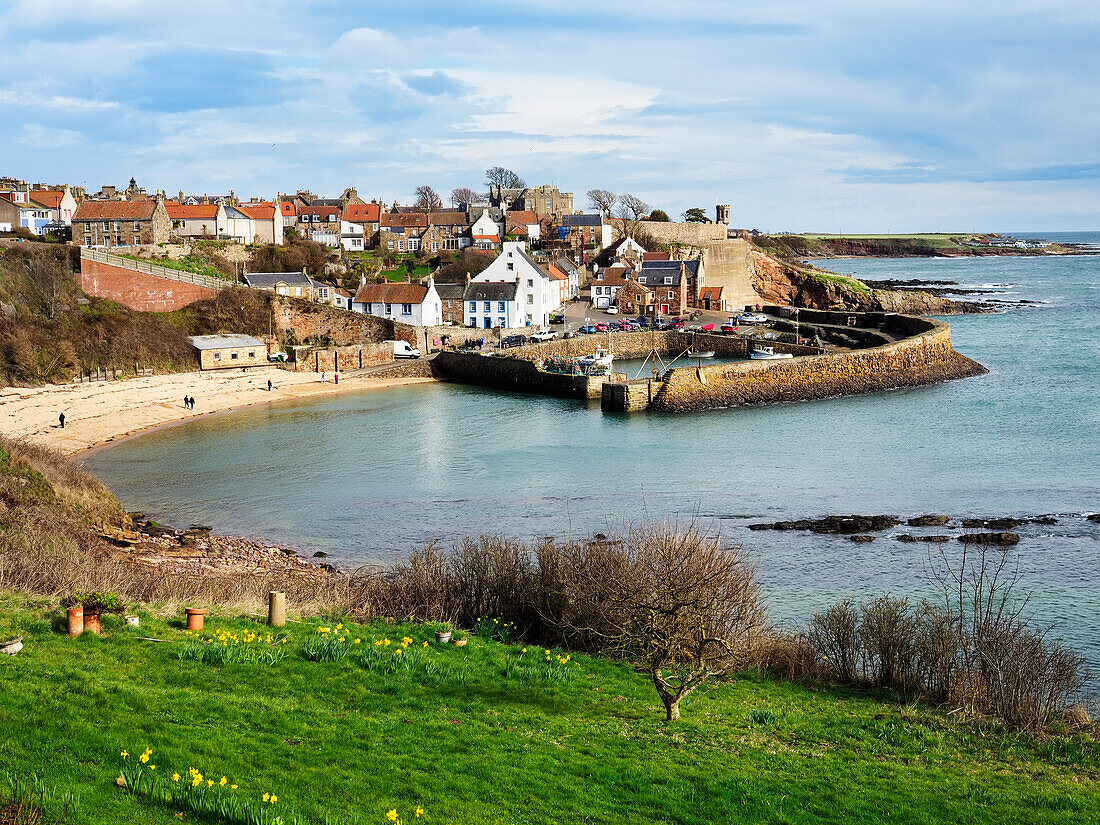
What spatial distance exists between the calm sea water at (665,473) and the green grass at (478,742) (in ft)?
21.0

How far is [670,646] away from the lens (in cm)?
1084

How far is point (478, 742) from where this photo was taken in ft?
31.9

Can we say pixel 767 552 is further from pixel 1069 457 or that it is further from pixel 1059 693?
pixel 1069 457

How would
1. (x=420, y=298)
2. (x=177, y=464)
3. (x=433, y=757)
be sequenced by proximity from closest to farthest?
(x=433, y=757) → (x=177, y=464) → (x=420, y=298)

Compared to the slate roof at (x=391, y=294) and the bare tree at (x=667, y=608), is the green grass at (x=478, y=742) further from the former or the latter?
the slate roof at (x=391, y=294)

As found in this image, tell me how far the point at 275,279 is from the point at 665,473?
3455cm

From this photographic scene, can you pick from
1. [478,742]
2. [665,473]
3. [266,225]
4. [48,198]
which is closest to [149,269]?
[266,225]

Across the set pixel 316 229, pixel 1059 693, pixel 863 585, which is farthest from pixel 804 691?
pixel 316 229

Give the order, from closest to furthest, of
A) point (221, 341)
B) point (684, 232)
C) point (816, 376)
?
point (816, 376), point (221, 341), point (684, 232)

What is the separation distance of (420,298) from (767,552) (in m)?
39.0

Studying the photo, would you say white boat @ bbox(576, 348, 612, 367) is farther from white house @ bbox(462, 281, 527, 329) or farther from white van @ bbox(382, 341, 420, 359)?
white van @ bbox(382, 341, 420, 359)

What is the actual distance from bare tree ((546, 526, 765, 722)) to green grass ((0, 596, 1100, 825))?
60 cm

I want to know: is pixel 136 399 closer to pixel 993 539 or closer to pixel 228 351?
pixel 228 351

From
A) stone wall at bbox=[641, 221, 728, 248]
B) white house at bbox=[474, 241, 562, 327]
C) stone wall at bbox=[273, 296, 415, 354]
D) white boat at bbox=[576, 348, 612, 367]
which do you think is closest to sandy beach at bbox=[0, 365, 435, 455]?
stone wall at bbox=[273, 296, 415, 354]
